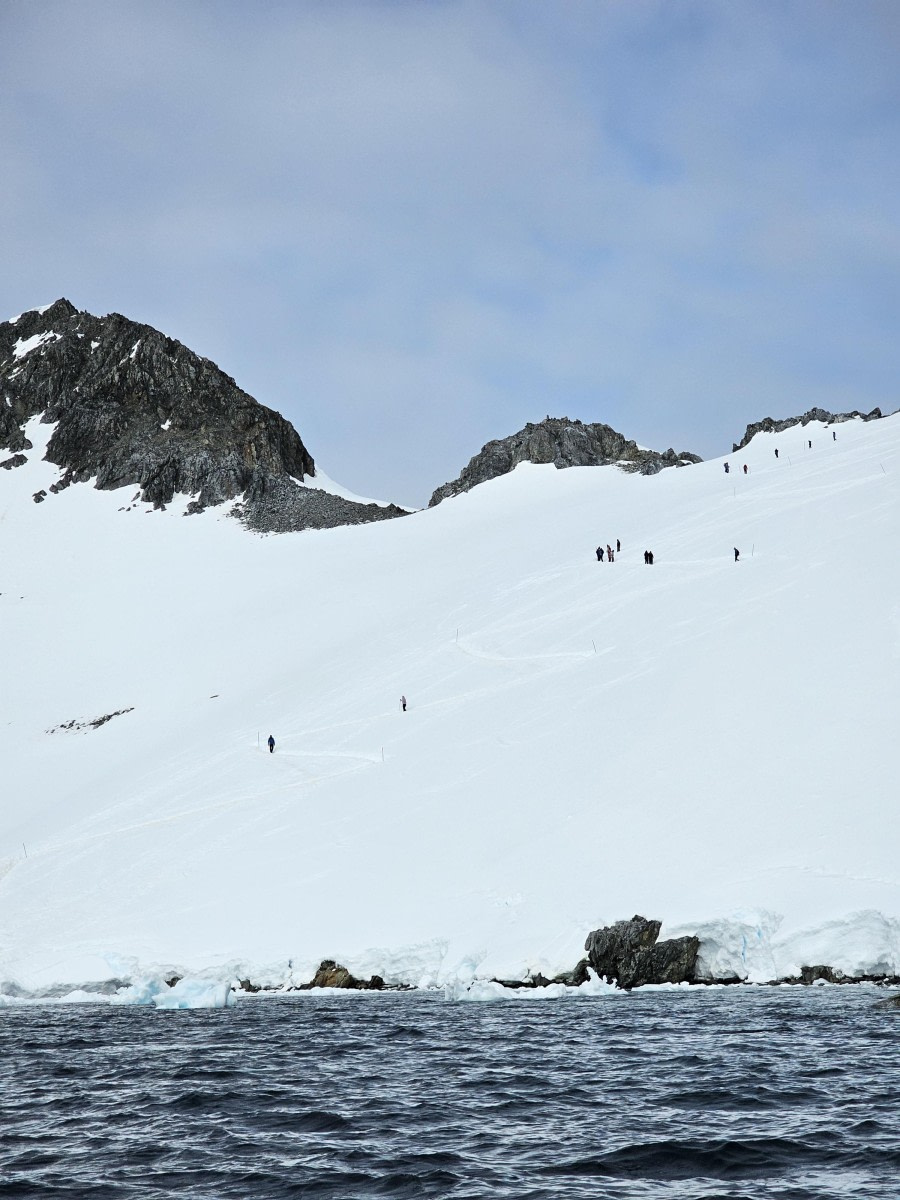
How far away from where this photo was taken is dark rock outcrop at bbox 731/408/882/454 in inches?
4131

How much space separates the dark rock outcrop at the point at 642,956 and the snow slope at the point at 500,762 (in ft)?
1.49

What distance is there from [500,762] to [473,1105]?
26.9 m

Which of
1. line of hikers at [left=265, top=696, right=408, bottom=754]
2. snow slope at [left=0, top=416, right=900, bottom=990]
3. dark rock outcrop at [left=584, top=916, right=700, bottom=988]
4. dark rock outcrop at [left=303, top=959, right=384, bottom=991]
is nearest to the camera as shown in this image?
dark rock outcrop at [left=584, top=916, right=700, bottom=988]

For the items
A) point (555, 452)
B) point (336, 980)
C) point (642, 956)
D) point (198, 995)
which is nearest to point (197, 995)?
point (198, 995)

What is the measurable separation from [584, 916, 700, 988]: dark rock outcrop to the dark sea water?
3750 mm

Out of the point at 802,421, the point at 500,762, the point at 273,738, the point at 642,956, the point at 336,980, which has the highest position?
the point at 802,421

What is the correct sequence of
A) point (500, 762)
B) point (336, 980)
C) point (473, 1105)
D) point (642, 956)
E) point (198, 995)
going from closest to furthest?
point (473, 1105), point (642, 956), point (198, 995), point (336, 980), point (500, 762)

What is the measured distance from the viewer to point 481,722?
4531 centimetres

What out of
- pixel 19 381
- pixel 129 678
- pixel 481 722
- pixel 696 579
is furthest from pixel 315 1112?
pixel 19 381

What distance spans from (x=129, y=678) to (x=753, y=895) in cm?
5249

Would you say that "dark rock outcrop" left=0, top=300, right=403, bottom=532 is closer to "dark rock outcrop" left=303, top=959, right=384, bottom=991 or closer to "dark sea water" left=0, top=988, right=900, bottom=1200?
"dark rock outcrop" left=303, top=959, right=384, bottom=991

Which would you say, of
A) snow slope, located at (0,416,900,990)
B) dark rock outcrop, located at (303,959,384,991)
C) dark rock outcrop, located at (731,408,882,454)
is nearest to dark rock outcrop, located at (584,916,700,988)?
snow slope, located at (0,416,900,990)

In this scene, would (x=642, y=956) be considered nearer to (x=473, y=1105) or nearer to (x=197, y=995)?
(x=197, y=995)

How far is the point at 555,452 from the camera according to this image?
114 meters
